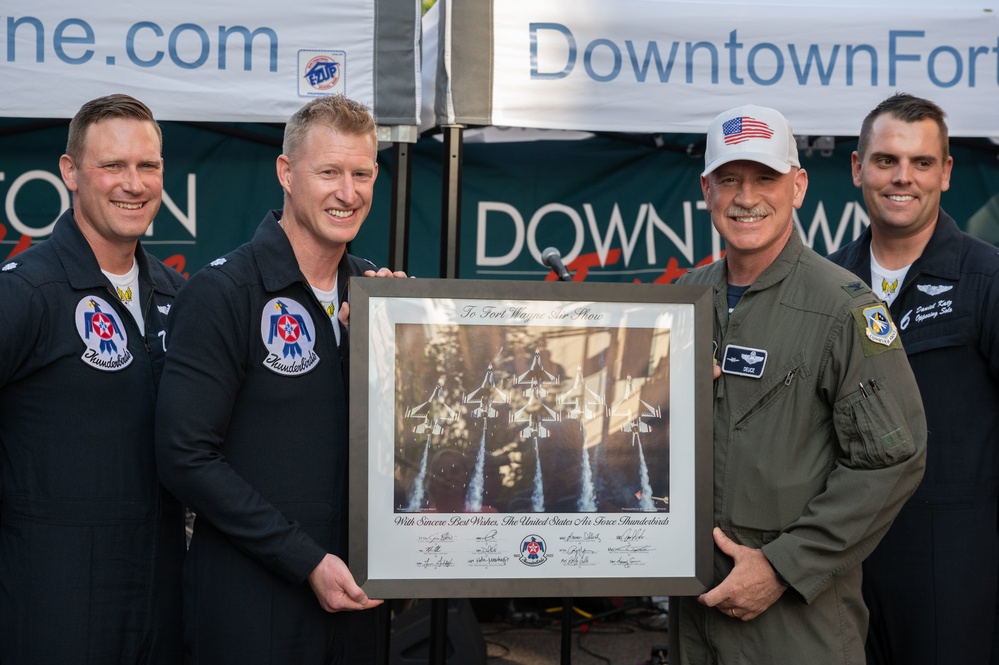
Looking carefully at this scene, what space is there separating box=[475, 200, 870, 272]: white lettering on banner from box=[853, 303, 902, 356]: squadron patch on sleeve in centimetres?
275

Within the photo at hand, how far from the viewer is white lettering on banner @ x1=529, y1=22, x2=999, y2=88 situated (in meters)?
3.70

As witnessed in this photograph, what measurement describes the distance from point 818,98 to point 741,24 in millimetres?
407

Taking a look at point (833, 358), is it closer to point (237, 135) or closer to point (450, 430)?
point (450, 430)

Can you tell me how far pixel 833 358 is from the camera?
2.34 meters

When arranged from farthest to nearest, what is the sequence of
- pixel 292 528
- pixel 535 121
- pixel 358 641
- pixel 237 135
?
pixel 237 135 → pixel 535 121 → pixel 358 641 → pixel 292 528

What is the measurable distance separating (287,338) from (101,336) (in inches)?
22.6

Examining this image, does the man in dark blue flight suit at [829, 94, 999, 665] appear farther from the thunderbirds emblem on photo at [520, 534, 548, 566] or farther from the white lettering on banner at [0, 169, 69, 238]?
the white lettering on banner at [0, 169, 69, 238]

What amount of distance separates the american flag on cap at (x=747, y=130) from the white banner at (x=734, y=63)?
1.21 m

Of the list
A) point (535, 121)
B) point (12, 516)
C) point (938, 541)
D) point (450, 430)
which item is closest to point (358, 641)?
point (450, 430)

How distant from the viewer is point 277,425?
2387 mm

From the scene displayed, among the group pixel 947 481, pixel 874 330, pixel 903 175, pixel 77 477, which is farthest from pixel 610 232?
pixel 77 477

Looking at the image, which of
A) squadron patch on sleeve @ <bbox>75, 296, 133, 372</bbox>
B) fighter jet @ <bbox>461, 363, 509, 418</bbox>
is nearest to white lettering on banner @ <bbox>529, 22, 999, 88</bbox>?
fighter jet @ <bbox>461, 363, 509, 418</bbox>

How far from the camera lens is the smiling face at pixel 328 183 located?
97.1 inches

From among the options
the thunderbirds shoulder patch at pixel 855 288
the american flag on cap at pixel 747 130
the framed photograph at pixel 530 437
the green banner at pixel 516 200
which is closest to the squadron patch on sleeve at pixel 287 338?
the framed photograph at pixel 530 437
